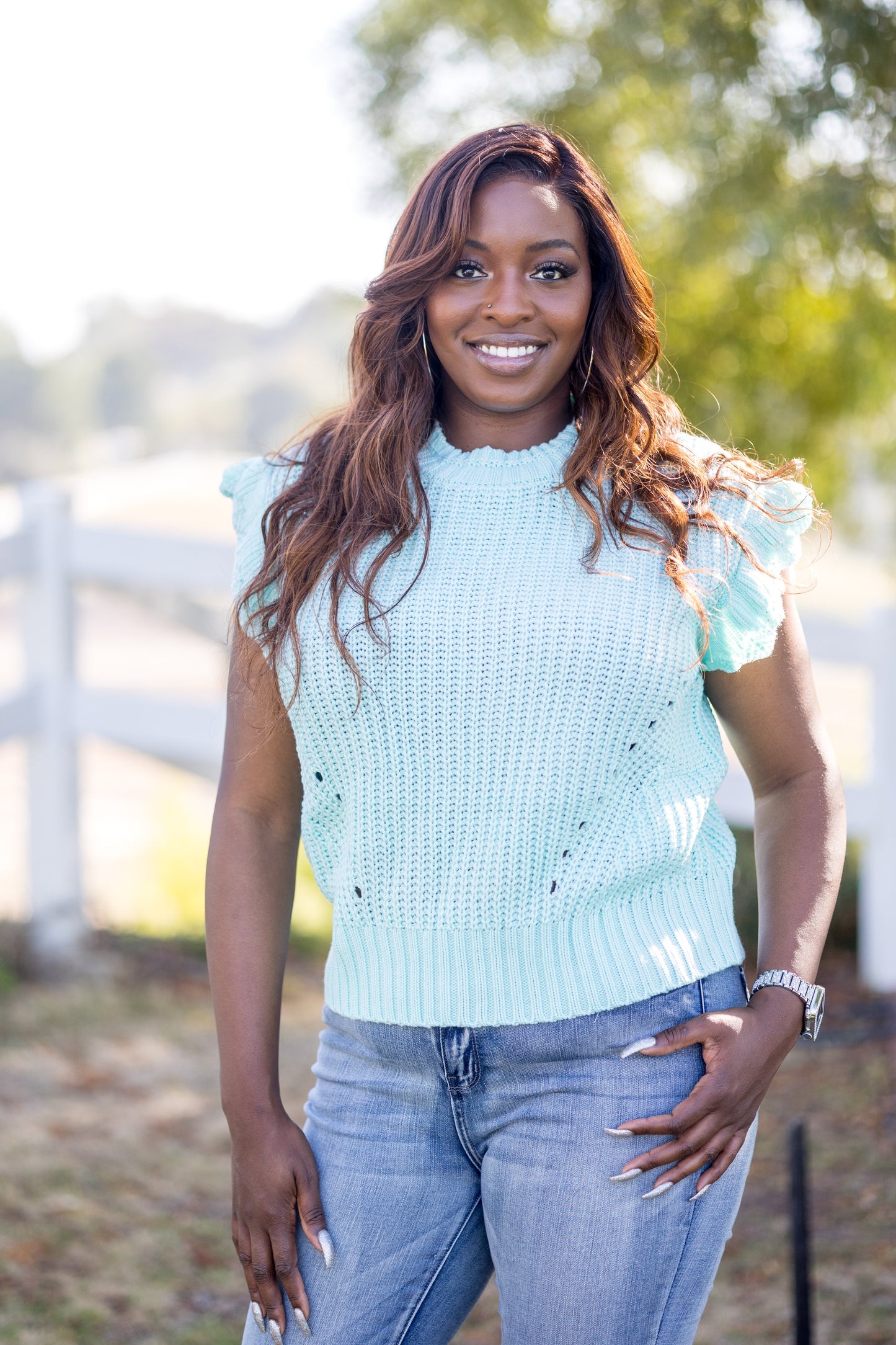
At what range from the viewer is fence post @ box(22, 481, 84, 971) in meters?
4.24

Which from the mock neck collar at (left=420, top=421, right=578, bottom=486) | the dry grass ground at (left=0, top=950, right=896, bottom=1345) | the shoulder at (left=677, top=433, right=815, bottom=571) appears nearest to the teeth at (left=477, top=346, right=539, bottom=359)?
the mock neck collar at (left=420, top=421, right=578, bottom=486)

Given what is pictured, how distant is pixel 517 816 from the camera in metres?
1.39

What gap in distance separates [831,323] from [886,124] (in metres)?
1.64

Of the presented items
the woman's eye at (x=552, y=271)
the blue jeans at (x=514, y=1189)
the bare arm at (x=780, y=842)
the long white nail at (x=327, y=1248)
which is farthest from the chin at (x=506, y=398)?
the long white nail at (x=327, y=1248)

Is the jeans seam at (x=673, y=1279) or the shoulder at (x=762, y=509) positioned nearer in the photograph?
the jeans seam at (x=673, y=1279)

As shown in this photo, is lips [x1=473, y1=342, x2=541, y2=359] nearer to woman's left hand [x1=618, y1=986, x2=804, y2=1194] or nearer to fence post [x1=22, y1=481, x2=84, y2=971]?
woman's left hand [x1=618, y1=986, x2=804, y2=1194]

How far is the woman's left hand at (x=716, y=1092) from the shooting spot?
4.39 ft

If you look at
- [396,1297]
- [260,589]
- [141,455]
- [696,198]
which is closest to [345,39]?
[696,198]

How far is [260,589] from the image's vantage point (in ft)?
5.03

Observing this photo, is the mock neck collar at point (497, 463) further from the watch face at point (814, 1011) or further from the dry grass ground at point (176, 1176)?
the dry grass ground at point (176, 1176)

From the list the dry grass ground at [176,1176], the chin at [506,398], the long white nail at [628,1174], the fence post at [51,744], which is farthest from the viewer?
the fence post at [51,744]

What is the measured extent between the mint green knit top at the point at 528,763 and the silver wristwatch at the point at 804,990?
0.04 metres

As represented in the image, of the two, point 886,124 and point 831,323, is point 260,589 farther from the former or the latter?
point 831,323

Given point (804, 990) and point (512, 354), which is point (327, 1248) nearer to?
point (804, 990)
